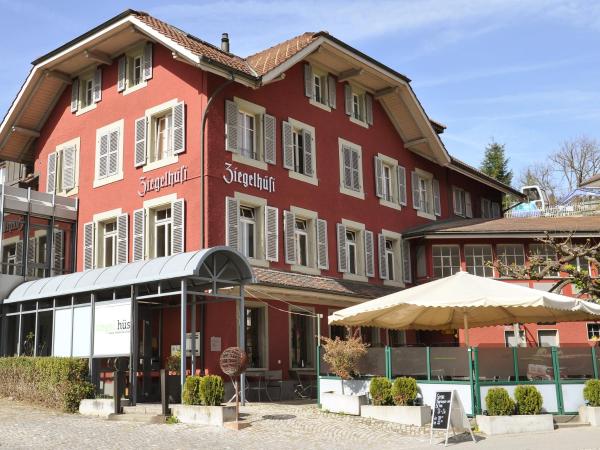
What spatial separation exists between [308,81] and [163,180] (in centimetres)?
589

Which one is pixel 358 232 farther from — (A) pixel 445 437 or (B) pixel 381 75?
(A) pixel 445 437

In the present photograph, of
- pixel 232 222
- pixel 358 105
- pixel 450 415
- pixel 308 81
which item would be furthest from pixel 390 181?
pixel 450 415

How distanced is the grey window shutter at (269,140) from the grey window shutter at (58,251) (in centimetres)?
660

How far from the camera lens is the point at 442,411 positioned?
11312 mm

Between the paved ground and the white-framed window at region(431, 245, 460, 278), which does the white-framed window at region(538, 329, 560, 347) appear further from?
the paved ground

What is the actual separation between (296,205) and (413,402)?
8380 millimetres

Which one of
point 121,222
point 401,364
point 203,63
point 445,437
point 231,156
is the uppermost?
point 203,63

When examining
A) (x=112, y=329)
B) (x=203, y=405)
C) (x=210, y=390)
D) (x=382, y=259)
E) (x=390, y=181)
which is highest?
(x=390, y=181)

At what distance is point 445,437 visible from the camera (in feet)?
37.4

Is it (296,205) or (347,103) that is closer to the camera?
(296,205)

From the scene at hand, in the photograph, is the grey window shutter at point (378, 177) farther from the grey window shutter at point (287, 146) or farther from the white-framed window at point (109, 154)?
the white-framed window at point (109, 154)

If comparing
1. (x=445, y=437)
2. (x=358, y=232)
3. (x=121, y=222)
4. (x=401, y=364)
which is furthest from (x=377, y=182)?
(x=445, y=437)

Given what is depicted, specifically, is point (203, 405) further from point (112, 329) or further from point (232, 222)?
point (232, 222)

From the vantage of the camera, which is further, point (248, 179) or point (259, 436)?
point (248, 179)
